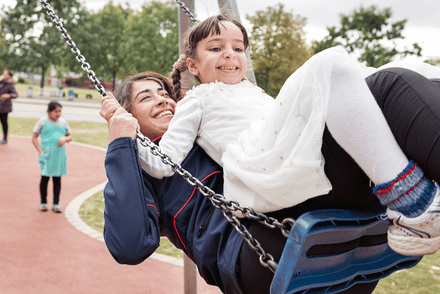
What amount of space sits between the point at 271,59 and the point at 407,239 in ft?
45.2

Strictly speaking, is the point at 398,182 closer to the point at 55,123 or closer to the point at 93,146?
the point at 55,123

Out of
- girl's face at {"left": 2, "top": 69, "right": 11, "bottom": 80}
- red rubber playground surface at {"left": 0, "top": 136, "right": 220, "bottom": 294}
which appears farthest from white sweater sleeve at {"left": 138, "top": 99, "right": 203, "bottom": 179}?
Result: girl's face at {"left": 2, "top": 69, "right": 11, "bottom": 80}

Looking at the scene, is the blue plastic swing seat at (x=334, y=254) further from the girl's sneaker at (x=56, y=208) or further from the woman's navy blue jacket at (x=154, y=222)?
the girl's sneaker at (x=56, y=208)

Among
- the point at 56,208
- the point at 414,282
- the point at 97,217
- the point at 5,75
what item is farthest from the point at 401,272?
the point at 5,75

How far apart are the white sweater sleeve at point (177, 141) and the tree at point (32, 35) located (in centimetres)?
3231

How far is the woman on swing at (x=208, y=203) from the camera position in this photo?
1.09 metres

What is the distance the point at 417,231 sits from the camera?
110cm

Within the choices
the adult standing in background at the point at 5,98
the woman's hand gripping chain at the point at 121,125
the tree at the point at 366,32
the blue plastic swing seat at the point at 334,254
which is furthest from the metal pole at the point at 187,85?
the tree at the point at 366,32

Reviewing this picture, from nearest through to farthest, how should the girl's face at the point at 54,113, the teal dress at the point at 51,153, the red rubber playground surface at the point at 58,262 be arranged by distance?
1. the red rubber playground surface at the point at 58,262
2. the teal dress at the point at 51,153
3. the girl's face at the point at 54,113

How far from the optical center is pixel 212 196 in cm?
143

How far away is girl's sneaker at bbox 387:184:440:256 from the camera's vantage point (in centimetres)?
107

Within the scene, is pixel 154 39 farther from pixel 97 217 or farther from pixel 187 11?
pixel 187 11

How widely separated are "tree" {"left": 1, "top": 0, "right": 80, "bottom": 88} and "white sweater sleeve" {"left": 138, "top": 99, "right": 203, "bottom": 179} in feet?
106

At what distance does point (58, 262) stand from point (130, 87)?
231cm
